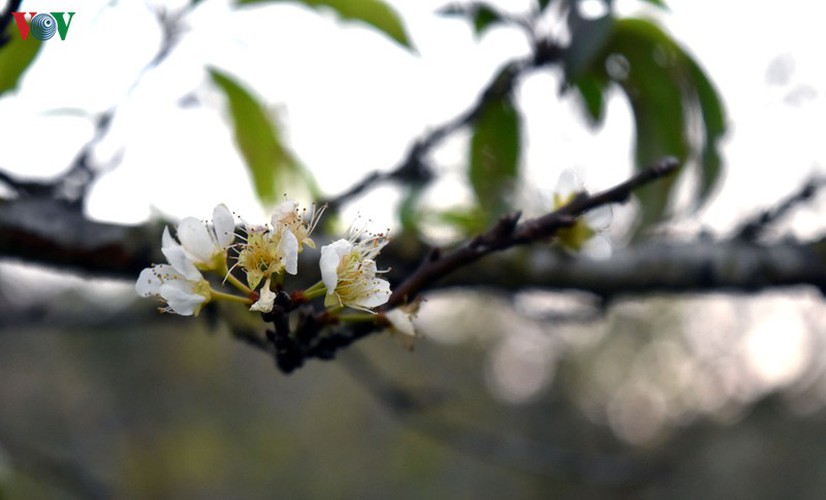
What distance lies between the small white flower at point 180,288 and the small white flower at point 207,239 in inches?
0.9

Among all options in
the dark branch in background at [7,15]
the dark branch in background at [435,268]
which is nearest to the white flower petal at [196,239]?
the dark branch in background at [435,268]

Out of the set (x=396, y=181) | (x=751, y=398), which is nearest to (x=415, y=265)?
(x=396, y=181)

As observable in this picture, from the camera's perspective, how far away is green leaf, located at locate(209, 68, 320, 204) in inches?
56.3

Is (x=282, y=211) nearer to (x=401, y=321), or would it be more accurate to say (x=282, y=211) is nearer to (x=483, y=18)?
(x=401, y=321)

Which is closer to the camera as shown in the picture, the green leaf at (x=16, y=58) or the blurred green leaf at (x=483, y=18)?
the green leaf at (x=16, y=58)

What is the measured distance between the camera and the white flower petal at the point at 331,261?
22.6 inches

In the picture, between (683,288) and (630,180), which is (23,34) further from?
(683,288)

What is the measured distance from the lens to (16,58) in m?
1.00

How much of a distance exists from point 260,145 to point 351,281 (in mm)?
865

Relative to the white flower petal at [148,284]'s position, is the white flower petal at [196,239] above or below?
above

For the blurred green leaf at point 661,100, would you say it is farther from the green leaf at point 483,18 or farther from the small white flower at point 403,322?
the small white flower at point 403,322

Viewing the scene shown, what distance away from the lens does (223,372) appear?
34.4ft

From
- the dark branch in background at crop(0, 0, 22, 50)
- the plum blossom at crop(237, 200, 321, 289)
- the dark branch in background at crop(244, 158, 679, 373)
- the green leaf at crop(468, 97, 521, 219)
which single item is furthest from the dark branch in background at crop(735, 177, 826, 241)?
the dark branch in background at crop(0, 0, 22, 50)

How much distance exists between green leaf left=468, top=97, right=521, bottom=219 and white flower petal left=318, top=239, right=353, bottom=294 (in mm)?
794
